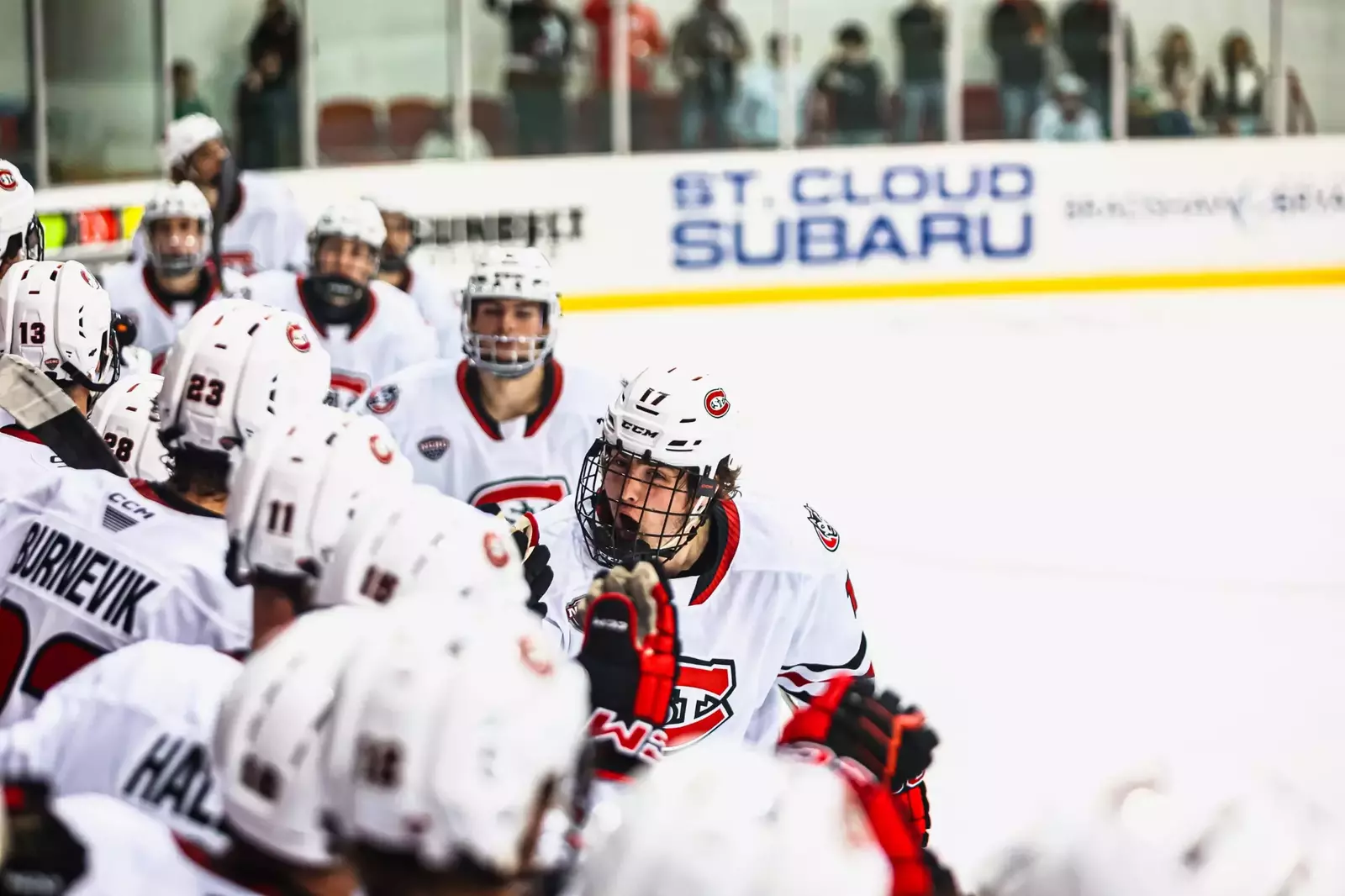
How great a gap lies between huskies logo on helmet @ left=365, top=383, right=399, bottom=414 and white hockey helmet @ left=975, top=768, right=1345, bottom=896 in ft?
11.6

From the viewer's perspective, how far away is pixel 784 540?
3109mm

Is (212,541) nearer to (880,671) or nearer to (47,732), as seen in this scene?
(47,732)

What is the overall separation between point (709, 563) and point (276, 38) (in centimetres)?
763

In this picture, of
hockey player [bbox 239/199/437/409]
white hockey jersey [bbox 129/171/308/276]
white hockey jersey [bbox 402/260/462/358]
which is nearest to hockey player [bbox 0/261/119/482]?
hockey player [bbox 239/199/437/409]

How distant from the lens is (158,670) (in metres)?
1.87

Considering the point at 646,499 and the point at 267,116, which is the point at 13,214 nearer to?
the point at 646,499

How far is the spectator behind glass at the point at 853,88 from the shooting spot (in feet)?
34.7

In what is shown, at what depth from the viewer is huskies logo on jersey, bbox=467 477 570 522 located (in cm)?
458

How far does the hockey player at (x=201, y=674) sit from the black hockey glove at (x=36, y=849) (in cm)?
20

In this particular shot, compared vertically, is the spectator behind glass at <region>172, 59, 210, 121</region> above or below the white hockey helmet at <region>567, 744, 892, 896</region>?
above

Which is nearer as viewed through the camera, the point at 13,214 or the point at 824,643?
the point at 824,643

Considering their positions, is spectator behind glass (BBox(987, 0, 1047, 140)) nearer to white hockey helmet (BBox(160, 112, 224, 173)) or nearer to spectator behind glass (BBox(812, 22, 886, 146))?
spectator behind glass (BBox(812, 22, 886, 146))

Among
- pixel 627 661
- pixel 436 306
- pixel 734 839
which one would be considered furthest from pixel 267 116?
pixel 734 839

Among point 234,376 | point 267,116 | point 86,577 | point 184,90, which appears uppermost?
point 184,90
